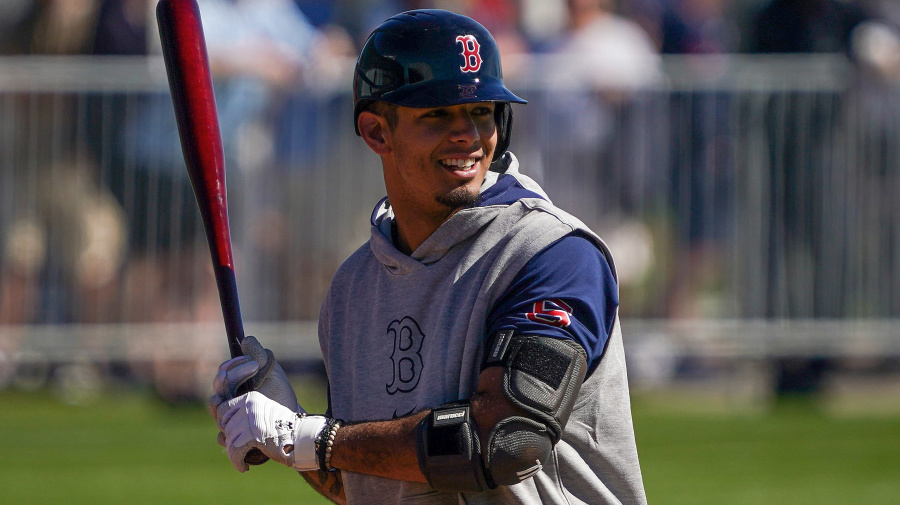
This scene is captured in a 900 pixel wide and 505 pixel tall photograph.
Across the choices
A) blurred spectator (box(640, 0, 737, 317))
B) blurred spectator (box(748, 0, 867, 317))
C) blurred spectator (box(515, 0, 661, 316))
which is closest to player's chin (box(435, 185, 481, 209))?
blurred spectator (box(515, 0, 661, 316))

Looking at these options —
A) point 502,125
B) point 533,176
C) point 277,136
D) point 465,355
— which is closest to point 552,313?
point 465,355

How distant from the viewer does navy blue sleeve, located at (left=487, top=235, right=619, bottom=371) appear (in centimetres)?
350

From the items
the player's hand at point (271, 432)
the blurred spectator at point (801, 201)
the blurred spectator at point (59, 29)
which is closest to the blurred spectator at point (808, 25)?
the blurred spectator at point (801, 201)

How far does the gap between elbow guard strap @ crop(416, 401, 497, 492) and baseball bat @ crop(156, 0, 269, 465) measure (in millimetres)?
909

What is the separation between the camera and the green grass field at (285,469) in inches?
318

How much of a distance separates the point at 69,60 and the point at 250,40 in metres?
1.40

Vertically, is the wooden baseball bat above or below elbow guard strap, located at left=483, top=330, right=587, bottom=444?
above

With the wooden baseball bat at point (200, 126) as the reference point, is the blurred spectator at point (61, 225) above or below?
below

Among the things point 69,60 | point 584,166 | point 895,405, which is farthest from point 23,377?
point 895,405

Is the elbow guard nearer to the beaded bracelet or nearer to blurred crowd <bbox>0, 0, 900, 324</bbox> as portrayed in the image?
the beaded bracelet

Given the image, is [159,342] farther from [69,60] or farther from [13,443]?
[69,60]

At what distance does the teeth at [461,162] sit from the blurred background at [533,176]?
7.12m

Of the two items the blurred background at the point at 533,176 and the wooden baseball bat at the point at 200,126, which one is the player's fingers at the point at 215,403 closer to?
the wooden baseball bat at the point at 200,126

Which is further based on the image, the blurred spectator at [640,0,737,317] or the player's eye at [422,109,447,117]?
the blurred spectator at [640,0,737,317]
